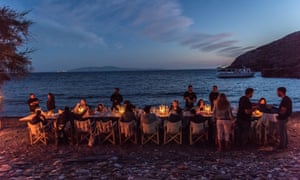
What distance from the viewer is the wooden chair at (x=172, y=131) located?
8.70 m

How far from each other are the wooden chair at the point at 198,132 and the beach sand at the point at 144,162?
12.7 inches

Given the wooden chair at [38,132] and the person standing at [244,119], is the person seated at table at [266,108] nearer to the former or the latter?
the person standing at [244,119]

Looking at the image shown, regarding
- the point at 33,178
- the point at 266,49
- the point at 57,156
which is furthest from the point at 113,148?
the point at 266,49

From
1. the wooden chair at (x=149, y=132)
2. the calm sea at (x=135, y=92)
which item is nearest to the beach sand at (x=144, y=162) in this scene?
the wooden chair at (x=149, y=132)

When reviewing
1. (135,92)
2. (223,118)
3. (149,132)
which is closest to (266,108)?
(223,118)

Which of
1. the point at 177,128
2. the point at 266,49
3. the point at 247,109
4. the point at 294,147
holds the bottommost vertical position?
the point at 294,147

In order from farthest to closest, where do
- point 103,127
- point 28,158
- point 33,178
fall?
point 103,127, point 28,158, point 33,178

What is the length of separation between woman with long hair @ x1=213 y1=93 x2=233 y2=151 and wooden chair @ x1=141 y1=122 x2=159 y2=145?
6.15 feet

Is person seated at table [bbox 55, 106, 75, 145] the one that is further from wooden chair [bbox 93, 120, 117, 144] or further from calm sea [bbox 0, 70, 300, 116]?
calm sea [bbox 0, 70, 300, 116]

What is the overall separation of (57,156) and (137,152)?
222 centimetres

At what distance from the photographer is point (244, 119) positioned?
26.9 feet

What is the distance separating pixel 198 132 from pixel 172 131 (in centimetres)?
79

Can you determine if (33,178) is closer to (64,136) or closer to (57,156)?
(57,156)

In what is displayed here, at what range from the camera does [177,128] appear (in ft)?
28.7
